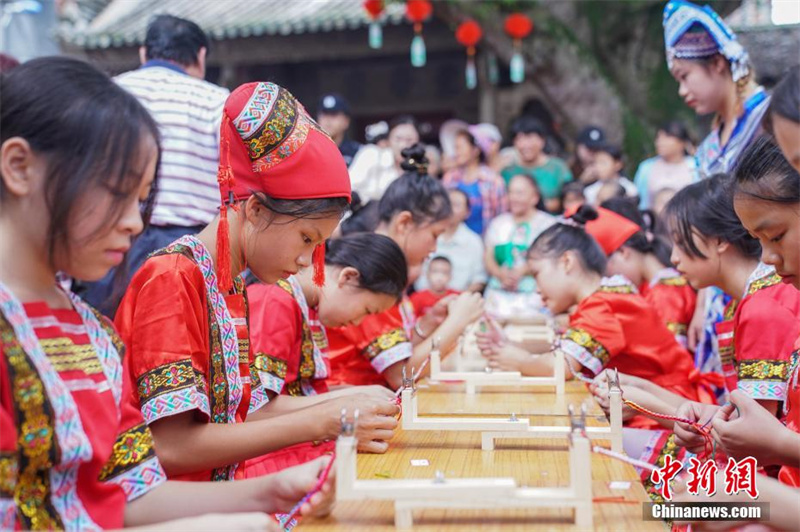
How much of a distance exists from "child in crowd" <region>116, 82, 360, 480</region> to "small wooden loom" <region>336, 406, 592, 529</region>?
0.51 metres

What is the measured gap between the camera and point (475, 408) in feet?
8.78

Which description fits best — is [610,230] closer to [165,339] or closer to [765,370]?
[765,370]

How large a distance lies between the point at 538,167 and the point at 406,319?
4.39m

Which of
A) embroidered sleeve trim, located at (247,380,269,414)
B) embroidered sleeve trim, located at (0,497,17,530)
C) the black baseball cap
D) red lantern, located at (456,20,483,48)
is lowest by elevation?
embroidered sleeve trim, located at (247,380,269,414)

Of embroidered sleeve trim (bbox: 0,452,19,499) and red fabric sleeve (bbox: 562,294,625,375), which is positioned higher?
embroidered sleeve trim (bbox: 0,452,19,499)

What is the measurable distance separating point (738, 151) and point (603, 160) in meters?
4.31

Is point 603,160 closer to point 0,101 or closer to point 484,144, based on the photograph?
point 484,144

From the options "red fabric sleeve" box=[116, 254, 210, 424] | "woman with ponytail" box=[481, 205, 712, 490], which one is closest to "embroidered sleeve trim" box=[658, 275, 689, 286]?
"woman with ponytail" box=[481, 205, 712, 490]

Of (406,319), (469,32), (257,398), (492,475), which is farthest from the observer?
(469,32)

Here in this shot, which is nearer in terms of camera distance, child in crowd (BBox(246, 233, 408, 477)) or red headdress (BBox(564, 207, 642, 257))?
child in crowd (BBox(246, 233, 408, 477))

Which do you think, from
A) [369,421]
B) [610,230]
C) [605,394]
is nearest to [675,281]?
[610,230]

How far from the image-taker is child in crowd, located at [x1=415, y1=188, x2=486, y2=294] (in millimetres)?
6734

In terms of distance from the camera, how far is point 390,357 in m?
3.33

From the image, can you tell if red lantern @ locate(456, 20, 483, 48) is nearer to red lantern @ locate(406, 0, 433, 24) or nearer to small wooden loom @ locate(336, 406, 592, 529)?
red lantern @ locate(406, 0, 433, 24)
